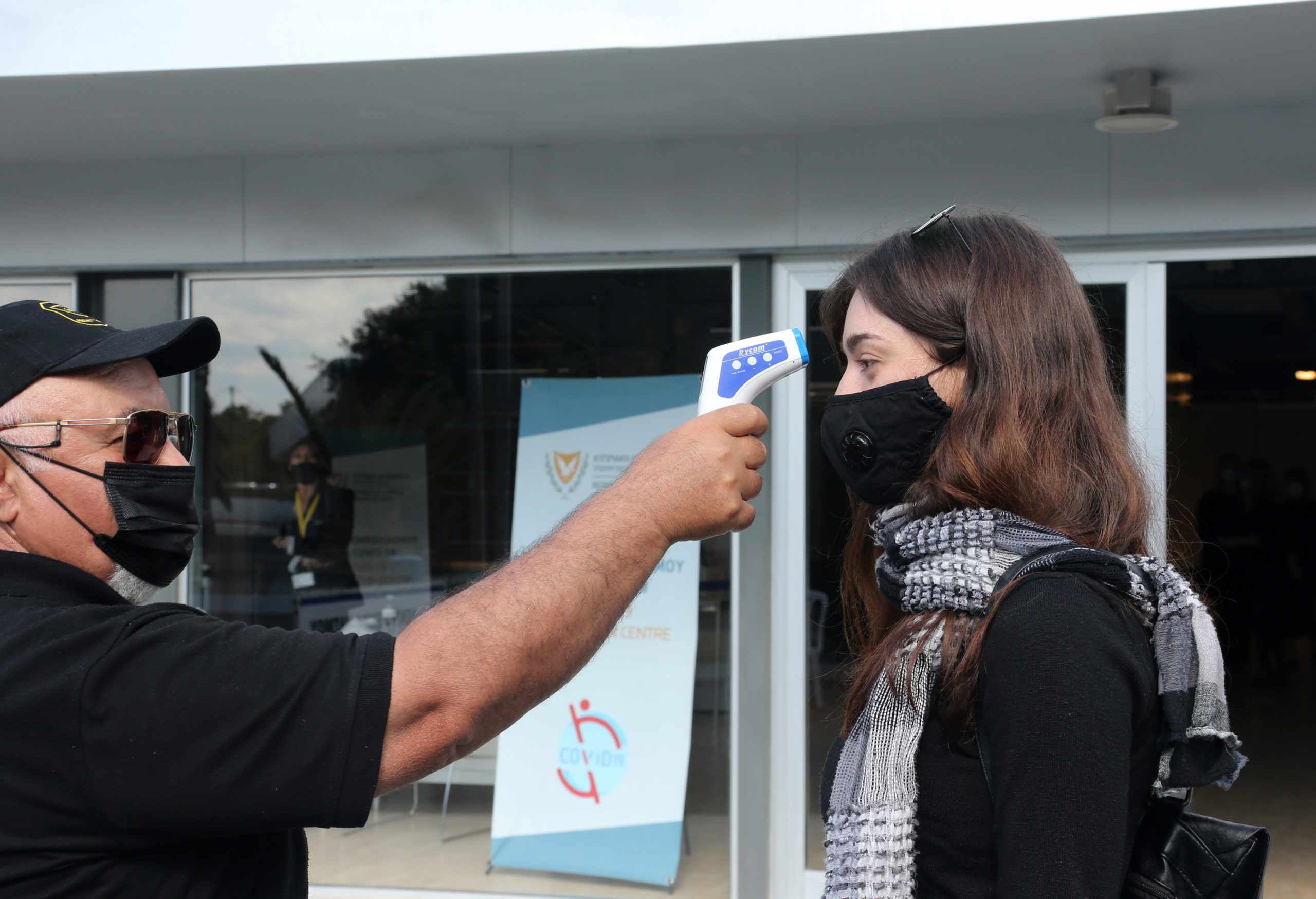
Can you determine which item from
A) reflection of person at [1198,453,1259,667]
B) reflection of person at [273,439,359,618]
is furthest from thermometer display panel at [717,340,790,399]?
reflection of person at [1198,453,1259,667]

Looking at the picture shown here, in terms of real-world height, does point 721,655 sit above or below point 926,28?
below

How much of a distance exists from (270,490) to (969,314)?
3.85 m

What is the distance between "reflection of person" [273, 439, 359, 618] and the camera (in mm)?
4598

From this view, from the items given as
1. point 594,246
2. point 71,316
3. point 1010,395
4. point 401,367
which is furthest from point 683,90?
point 71,316

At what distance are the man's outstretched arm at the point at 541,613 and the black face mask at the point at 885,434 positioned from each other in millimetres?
391

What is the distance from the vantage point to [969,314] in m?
1.48

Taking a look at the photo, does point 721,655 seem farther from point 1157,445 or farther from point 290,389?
point 290,389

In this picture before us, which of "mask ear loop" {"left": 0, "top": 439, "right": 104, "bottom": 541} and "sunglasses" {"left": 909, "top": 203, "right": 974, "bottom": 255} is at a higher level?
"sunglasses" {"left": 909, "top": 203, "right": 974, "bottom": 255}

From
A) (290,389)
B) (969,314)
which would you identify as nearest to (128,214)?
(290,389)

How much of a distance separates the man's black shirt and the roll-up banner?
9.67 feet

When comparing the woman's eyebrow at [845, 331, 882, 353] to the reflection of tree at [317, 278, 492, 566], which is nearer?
the woman's eyebrow at [845, 331, 882, 353]

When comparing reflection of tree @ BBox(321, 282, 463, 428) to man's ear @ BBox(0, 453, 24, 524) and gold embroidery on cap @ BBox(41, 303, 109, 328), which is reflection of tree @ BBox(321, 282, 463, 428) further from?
man's ear @ BBox(0, 453, 24, 524)

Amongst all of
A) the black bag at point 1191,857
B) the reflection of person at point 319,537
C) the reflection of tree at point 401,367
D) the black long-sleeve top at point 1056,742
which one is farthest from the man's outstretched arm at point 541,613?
the reflection of person at point 319,537

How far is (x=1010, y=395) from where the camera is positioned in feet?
4.68
